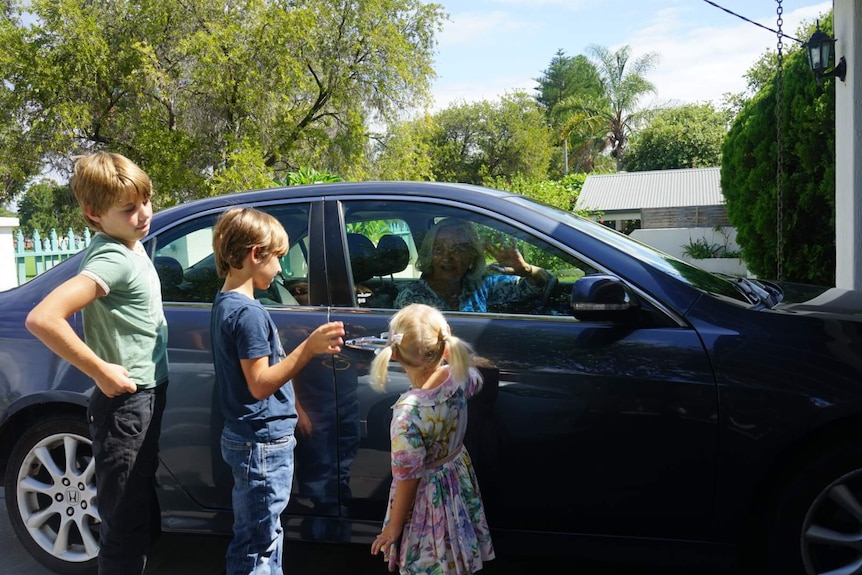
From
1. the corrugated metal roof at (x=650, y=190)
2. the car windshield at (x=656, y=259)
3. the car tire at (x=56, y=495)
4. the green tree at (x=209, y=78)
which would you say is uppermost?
the green tree at (x=209, y=78)

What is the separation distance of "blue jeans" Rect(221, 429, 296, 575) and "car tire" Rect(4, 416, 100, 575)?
2.95 feet

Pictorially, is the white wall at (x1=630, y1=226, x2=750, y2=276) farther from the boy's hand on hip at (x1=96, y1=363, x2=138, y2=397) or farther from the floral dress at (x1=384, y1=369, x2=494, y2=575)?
the boy's hand on hip at (x1=96, y1=363, x2=138, y2=397)

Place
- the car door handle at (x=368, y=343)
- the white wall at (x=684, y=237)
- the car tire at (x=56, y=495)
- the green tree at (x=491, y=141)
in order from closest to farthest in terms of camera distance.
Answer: the car door handle at (x=368, y=343)
the car tire at (x=56, y=495)
the white wall at (x=684, y=237)
the green tree at (x=491, y=141)

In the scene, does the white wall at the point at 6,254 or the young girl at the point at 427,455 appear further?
the white wall at the point at 6,254

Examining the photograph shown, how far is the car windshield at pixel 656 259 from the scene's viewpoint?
112 inches

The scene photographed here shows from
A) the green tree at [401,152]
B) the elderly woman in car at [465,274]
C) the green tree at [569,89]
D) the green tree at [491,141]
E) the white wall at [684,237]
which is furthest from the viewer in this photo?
the green tree at [569,89]

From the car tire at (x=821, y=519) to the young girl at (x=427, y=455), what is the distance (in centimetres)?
→ 104

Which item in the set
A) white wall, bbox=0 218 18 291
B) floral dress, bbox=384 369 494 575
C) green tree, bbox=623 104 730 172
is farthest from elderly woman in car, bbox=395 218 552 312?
green tree, bbox=623 104 730 172

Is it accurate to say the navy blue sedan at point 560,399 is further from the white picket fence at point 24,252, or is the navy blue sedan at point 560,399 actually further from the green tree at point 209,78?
the green tree at point 209,78

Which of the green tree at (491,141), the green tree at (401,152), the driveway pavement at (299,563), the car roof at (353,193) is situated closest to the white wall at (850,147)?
the driveway pavement at (299,563)

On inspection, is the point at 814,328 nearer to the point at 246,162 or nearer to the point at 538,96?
the point at 246,162

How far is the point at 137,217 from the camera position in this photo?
246cm

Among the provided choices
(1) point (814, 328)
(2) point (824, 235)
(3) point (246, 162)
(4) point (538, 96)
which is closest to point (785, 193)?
(2) point (824, 235)

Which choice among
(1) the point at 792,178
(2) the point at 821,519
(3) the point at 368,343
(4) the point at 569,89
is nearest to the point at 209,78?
(1) the point at 792,178
